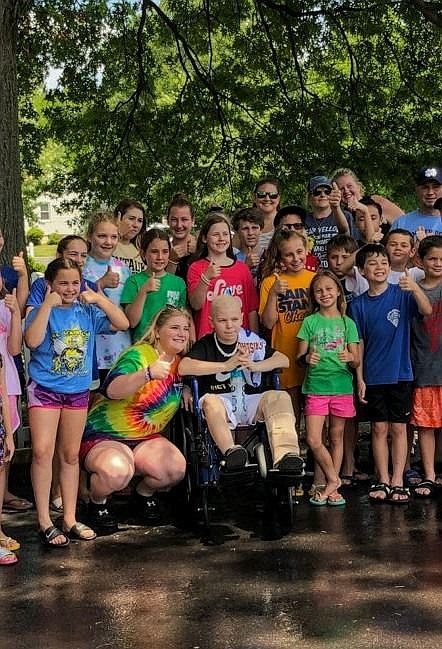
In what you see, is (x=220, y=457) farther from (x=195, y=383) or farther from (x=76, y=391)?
(x=76, y=391)

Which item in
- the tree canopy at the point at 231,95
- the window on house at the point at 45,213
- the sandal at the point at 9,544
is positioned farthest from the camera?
the window on house at the point at 45,213

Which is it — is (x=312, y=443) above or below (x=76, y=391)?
below

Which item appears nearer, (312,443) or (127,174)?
(312,443)

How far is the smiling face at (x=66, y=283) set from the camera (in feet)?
18.3

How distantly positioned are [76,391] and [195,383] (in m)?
0.77

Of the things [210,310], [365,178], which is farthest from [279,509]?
[365,178]

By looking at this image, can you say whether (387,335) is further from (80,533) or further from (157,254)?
(80,533)

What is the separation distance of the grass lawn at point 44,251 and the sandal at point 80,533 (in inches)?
1940

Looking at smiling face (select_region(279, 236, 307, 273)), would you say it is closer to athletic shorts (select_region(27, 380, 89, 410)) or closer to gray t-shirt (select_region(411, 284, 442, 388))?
gray t-shirt (select_region(411, 284, 442, 388))

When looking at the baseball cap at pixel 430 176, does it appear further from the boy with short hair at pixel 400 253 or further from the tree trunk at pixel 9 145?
the tree trunk at pixel 9 145

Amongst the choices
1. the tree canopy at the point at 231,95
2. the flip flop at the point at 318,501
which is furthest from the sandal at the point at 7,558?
the tree canopy at the point at 231,95

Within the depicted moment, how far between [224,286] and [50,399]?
1618mm

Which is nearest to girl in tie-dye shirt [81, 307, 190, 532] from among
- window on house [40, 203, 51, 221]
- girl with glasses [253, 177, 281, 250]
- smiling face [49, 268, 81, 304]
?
smiling face [49, 268, 81, 304]

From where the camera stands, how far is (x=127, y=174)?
13.4 meters
